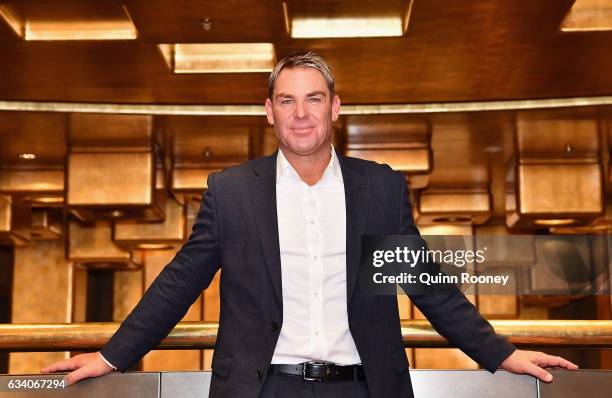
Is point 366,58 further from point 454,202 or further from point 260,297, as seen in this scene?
point 454,202

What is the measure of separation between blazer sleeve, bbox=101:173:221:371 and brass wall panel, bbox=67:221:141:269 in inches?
353

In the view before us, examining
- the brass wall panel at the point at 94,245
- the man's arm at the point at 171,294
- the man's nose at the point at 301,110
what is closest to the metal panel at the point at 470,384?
the man's arm at the point at 171,294

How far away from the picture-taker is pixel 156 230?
10312 millimetres

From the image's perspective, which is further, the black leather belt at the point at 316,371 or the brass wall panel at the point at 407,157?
the brass wall panel at the point at 407,157

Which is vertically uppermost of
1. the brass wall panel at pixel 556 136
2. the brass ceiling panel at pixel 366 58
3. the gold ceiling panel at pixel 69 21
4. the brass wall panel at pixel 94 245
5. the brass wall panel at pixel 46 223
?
the gold ceiling panel at pixel 69 21

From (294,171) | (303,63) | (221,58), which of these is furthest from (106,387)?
(221,58)

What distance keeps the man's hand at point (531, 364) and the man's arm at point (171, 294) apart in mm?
774

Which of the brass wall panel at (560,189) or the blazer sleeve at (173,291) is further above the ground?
the brass wall panel at (560,189)

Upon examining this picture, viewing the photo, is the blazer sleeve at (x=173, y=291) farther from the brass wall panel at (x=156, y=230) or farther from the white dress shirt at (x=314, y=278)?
the brass wall panel at (x=156, y=230)

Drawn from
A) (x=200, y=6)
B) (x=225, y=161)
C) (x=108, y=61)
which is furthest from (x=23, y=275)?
(x=200, y=6)

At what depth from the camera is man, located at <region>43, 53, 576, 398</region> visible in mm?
1996

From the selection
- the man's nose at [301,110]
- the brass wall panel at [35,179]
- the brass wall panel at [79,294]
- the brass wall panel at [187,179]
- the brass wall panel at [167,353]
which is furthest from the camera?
the brass wall panel at [79,294]

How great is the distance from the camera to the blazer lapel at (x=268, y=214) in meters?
2.02

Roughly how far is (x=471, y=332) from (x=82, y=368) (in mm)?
982
